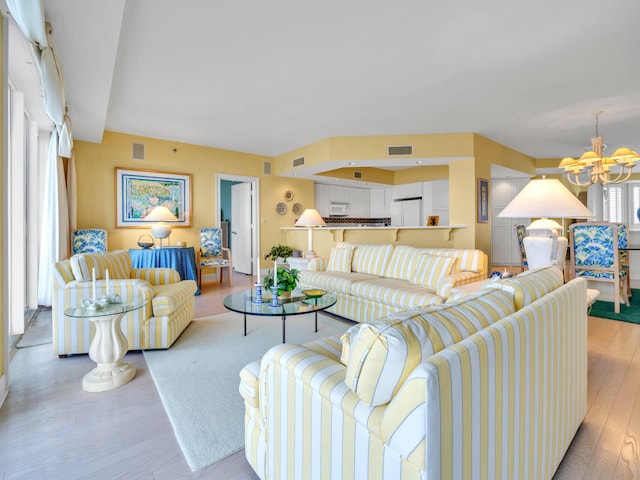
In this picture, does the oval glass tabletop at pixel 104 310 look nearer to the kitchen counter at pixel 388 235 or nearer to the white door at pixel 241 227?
the kitchen counter at pixel 388 235

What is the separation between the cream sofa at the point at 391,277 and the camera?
3094mm

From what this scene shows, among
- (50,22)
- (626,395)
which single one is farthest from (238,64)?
(626,395)

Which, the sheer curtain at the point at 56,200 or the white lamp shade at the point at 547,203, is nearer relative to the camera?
the white lamp shade at the point at 547,203

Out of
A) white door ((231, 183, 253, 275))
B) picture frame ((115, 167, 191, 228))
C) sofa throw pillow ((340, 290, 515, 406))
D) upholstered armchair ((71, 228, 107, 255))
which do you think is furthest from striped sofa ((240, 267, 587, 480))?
white door ((231, 183, 253, 275))

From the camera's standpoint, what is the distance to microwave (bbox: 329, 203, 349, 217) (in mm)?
8562

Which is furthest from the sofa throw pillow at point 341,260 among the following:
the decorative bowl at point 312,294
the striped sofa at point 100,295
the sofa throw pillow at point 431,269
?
the striped sofa at point 100,295

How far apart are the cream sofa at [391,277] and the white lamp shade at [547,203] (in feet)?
3.41

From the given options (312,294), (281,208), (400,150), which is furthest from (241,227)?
(312,294)

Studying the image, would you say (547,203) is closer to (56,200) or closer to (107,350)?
(107,350)

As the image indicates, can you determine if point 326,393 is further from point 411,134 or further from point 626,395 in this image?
point 411,134

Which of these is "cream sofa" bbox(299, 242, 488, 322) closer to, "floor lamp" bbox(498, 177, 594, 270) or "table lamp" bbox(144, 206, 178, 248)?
"floor lamp" bbox(498, 177, 594, 270)

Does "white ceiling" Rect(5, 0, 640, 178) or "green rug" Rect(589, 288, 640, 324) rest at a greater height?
"white ceiling" Rect(5, 0, 640, 178)

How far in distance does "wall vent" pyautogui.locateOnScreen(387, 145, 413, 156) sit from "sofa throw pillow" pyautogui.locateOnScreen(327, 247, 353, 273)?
87.1 inches

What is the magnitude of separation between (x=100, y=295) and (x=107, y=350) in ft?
1.80
